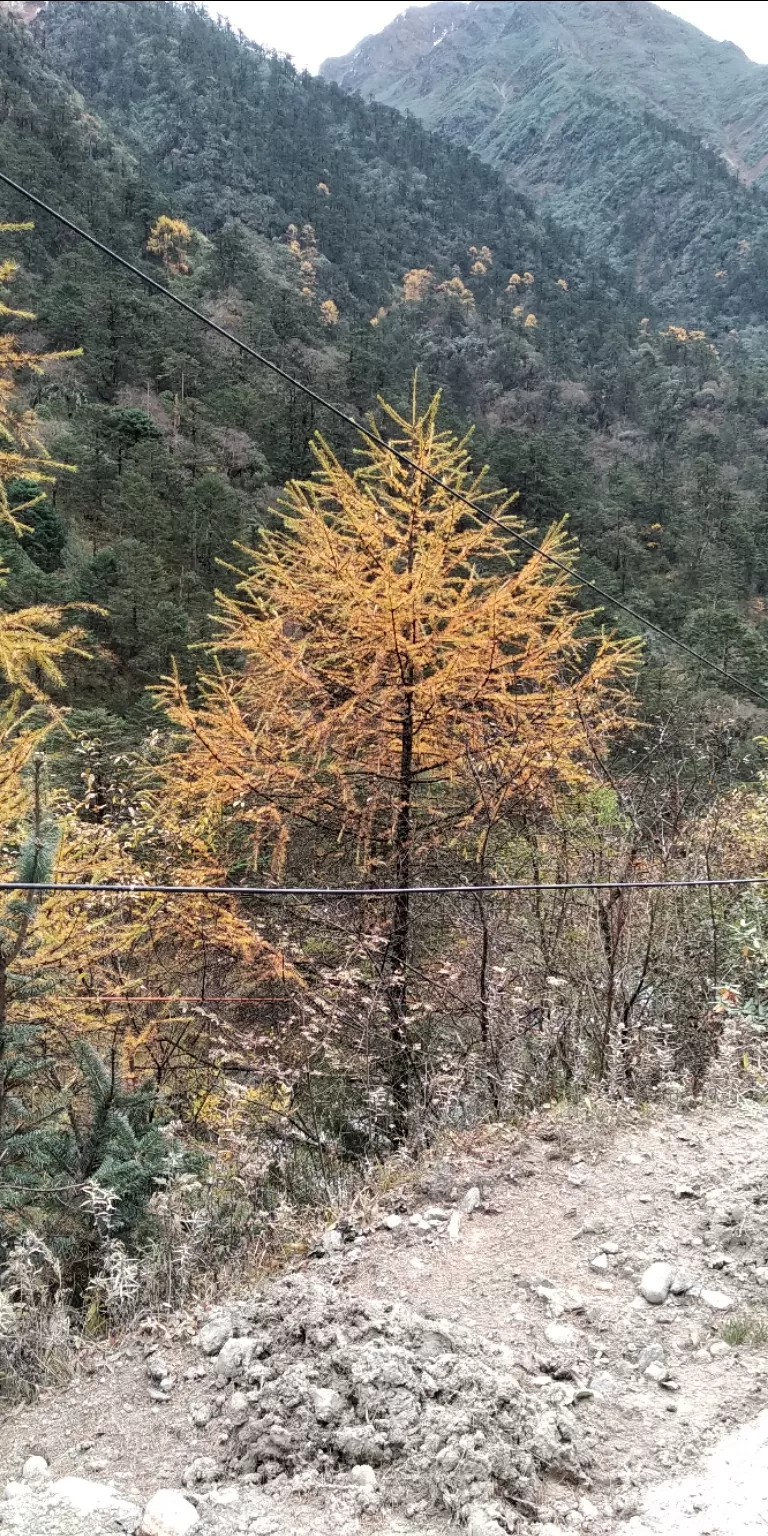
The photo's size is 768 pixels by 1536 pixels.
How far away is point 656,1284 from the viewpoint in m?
2.62

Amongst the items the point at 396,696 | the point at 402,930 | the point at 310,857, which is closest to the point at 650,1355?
the point at 402,930

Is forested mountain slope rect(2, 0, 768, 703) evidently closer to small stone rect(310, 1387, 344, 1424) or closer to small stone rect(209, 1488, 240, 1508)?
small stone rect(310, 1387, 344, 1424)

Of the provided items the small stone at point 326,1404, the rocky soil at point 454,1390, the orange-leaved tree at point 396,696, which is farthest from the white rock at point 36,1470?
the orange-leaved tree at point 396,696

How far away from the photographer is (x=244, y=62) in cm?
9450

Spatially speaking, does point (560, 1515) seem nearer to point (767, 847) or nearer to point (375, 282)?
point (767, 847)

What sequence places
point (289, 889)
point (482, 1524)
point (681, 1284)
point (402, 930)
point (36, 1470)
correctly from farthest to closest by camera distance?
point (402, 930) → point (681, 1284) → point (289, 889) → point (36, 1470) → point (482, 1524)

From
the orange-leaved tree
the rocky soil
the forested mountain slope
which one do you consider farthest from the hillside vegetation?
the forested mountain slope

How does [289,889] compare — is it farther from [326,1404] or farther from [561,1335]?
[561,1335]

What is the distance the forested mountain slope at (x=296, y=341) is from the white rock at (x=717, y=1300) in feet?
47.0

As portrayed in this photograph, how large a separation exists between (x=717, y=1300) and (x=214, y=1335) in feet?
4.93

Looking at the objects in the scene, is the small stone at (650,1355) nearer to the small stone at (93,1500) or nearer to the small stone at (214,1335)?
the small stone at (214,1335)

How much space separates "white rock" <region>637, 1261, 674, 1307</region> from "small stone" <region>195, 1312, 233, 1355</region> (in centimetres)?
126

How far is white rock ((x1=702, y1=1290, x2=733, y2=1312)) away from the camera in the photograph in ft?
8.34

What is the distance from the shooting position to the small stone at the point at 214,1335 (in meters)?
2.46
